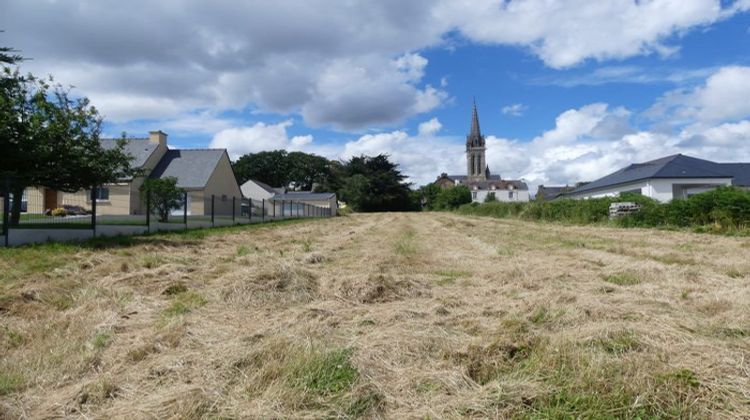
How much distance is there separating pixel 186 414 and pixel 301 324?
1.57 metres

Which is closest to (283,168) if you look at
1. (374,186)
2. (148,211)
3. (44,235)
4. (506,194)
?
(374,186)

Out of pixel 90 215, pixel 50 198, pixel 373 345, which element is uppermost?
pixel 50 198

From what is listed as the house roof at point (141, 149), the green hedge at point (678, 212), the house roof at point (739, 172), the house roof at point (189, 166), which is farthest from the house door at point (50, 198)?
the house roof at point (739, 172)

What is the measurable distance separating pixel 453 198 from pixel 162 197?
61117 millimetres

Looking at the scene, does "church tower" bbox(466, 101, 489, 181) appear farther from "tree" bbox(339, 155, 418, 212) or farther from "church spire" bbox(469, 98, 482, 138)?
"tree" bbox(339, 155, 418, 212)

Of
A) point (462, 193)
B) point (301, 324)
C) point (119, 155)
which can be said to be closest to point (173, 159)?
point (119, 155)

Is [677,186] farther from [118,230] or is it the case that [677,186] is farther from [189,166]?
[118,230]

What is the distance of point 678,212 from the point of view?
61.6 ft

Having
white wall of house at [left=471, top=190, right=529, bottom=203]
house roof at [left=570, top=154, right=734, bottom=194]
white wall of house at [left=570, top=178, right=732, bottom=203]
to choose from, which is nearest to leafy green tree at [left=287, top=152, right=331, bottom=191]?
white wall of house at [left=471, top=190, right=529, bottom=203]

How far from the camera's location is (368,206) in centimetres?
6381

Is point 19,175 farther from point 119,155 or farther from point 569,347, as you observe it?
point 569,347

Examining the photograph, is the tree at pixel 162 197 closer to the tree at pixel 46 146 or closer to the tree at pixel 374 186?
the tree at pixel 46 146

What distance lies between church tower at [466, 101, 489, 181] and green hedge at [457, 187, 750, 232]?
91710mm

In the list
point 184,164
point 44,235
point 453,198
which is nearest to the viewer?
point 44,235
